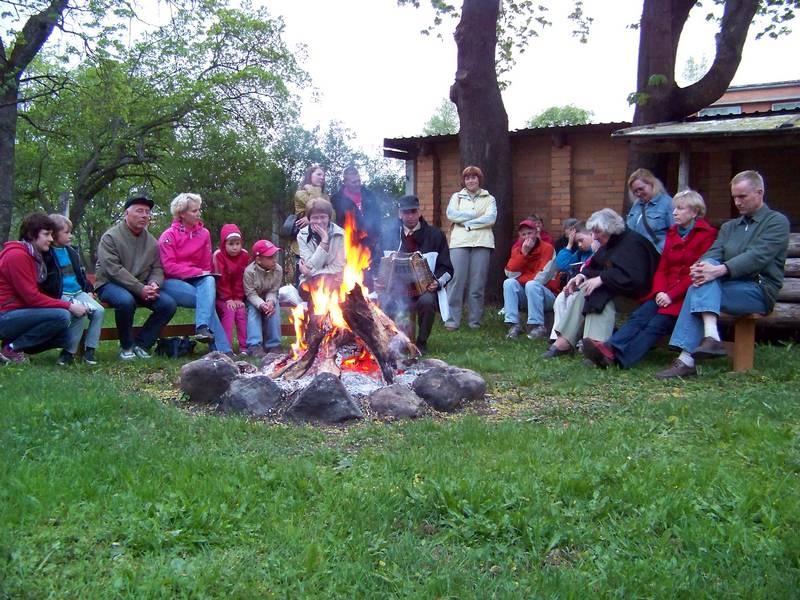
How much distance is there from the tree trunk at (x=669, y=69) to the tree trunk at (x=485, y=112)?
2.00m

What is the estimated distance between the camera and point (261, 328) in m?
8.90

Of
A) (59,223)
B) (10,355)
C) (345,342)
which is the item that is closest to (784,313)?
(345,342)

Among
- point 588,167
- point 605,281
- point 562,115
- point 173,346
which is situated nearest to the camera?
point 605,281

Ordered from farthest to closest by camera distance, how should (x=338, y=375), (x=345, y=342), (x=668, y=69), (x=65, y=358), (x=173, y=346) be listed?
1. (x=668, y=69)
2. (x=173, y=346)
3. (x=65, y=358)
4. (x=345, y=342)
5. (x=338, y=375)

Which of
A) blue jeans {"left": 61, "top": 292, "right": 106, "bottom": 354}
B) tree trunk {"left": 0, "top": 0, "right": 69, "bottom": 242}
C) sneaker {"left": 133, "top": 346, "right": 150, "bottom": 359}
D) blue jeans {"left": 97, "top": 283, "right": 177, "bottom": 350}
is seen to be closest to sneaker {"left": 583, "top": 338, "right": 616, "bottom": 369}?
blue jeans {"left": 97, "top": 283, "right": 177, "bottom": 350}

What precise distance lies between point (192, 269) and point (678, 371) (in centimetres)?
509

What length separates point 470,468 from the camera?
4281mm

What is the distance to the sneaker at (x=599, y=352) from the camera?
751 cm

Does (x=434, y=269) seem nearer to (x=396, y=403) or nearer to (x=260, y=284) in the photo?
(x=260, y=284)

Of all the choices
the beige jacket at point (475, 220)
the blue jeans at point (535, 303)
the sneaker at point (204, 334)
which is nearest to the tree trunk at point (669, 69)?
the beige jacket at point (475, 220)

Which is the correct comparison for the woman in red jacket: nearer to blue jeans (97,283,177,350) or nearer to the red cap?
the red cap

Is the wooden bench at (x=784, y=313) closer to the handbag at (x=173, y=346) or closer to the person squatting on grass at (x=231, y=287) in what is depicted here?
the person squatting on grass at (x=231, y=287)

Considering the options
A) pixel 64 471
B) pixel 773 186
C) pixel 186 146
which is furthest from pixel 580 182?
pixel 186 146

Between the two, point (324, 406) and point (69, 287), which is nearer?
point (324, 406)
